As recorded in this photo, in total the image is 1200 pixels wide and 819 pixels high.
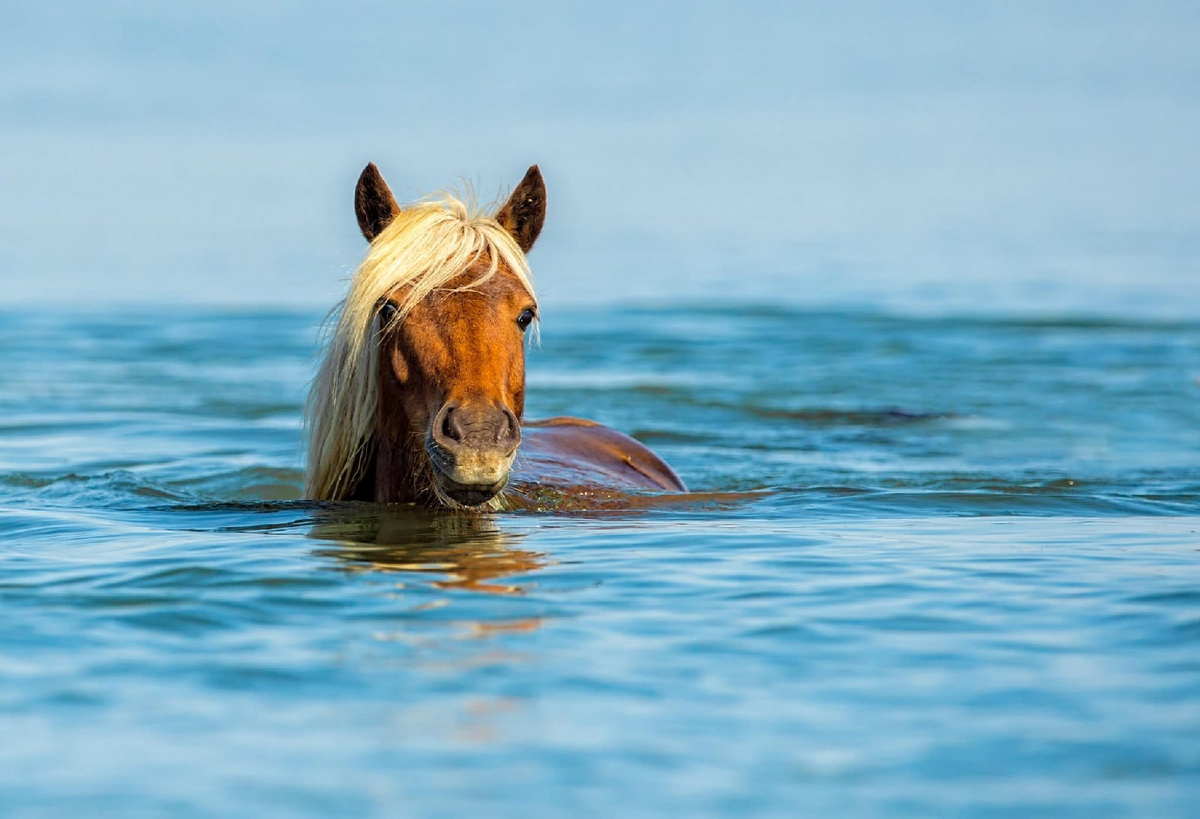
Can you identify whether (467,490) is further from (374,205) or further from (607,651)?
(374,205)

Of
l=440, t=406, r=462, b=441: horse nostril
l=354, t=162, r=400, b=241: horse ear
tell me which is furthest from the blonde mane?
l=440, t=406, r=462, b=441: horse nostril

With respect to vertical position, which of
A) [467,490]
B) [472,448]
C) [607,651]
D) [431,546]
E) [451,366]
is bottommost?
[607,651]

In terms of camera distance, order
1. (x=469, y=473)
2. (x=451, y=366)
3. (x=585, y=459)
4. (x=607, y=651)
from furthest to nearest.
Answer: (x=585, y=459) → (x=451, y=366) → (x=469, y=473) → (x=607, y=651)

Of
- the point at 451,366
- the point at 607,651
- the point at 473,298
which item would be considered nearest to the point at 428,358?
the point at 451,366

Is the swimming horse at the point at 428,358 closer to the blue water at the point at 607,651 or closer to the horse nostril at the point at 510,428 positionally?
the horse nostril at the point at 510,428

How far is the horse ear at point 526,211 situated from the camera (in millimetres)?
6453

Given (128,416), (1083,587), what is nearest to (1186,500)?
(1083,587)

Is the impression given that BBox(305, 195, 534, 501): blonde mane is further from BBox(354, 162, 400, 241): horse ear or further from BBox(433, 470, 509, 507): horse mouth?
BBox(433, 470, 509, 507): horse mouth

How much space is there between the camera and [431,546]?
5.85 meters

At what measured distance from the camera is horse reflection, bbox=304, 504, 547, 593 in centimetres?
537

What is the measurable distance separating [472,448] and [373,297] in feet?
2.92

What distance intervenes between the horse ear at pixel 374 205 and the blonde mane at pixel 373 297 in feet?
0.35

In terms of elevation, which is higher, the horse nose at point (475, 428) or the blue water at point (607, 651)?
the horse nose at point (475, 428)

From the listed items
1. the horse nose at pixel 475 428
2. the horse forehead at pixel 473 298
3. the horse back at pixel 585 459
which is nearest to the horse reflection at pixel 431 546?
the horse nose at pixel 475 428
